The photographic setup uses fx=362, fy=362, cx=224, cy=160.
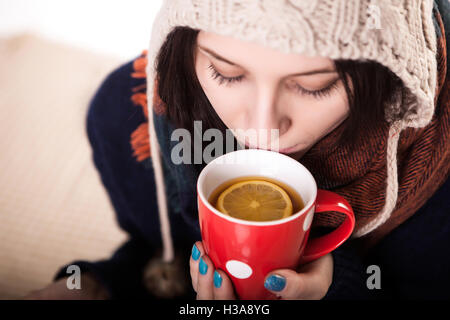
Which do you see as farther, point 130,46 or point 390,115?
point 130,46

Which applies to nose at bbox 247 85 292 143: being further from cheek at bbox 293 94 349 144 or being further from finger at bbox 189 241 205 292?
finger at bbox 189 241 205 292

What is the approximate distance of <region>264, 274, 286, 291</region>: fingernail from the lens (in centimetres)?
50

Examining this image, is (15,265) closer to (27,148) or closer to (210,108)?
(27,148)

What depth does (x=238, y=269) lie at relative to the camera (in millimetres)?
506

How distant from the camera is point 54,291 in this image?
2.58 ft

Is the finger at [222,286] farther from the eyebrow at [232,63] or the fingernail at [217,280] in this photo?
the eyebrow at [232,63]

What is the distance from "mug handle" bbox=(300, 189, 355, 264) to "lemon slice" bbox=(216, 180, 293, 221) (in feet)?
0.15

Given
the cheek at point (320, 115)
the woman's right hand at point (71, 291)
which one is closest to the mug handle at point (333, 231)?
the cheek at point (320, 115)

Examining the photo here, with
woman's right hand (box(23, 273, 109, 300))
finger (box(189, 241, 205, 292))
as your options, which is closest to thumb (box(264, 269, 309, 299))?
finger (box(189, 241, 205, 292))

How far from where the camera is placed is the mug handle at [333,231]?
0.48 m
